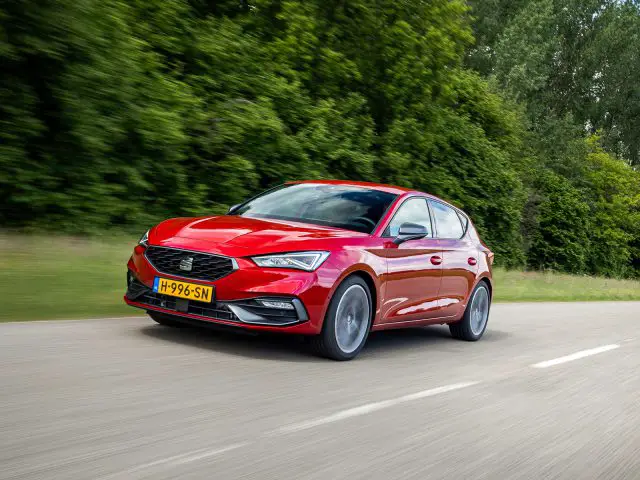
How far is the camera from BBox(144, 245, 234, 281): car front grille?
695 cm

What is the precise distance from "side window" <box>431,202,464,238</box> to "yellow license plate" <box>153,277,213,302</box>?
3.17 metres

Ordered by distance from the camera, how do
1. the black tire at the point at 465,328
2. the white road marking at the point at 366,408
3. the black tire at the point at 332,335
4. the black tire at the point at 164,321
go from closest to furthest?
the white road marking at the point at 366,408 → the black tire at the point at 332,335 → the black tire at the point at 164,321 → the black tire at the point at 465,328

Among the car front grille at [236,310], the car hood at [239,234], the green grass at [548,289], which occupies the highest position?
the car hood at [239,234]

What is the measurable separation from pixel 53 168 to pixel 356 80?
10.8 metres

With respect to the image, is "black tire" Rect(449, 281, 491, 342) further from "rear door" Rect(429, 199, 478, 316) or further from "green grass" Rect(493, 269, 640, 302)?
"green grass" Rect(493, 269, 640, 302)

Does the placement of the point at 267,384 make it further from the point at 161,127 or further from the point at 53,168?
the point at 161,127

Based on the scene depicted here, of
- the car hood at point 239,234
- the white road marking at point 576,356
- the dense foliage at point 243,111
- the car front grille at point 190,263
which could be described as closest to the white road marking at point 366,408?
the car hood at point 239,234

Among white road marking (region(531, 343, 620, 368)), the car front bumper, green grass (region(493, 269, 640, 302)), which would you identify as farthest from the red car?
green grass (region(493, 269, 640, 302))

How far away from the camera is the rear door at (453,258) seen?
9.22 meters

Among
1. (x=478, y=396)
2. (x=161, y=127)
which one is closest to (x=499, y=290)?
(x=161, y=127)

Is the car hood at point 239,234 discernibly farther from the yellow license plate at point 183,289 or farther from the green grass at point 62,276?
the green grass at point 62,276

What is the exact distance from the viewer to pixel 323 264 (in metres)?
7.06

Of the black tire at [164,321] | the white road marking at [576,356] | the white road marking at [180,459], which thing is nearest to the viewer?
the white road marking at [180,459]

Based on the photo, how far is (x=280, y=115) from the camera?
737 inches
